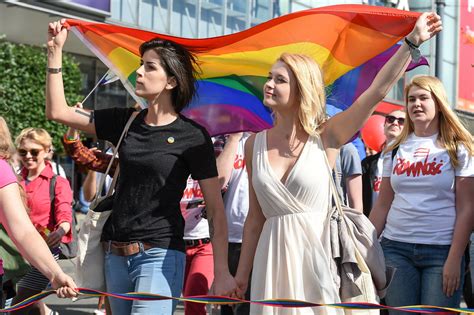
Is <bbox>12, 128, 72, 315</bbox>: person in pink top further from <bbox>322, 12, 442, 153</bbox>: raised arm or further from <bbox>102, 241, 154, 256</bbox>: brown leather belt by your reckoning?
<bbox>322, 12, 442, 153</bbox>: raised arm

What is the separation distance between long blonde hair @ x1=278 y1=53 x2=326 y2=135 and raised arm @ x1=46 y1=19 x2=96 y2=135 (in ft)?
3.54

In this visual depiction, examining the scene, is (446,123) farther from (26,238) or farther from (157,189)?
(26,238)

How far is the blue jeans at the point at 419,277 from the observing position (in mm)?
4914

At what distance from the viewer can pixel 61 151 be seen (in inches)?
873

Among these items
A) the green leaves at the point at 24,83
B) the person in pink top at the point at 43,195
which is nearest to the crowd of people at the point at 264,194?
the person in pink top at the point at 43,195

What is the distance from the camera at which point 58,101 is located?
14.6ft

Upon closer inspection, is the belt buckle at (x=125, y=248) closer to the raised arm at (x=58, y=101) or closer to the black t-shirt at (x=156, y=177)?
the black t-shirt at (x=156, y=177)

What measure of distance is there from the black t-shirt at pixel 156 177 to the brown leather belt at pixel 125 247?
22 millimetres

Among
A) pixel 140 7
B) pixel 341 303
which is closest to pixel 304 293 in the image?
pixel 341 303

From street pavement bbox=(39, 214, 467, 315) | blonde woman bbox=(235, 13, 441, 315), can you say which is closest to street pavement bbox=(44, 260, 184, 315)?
street pavement bbox=(39, 214, 467, 315)

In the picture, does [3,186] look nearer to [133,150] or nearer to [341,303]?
[133,150]

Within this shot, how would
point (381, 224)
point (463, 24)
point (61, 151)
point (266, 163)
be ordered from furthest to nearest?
1. point (463, 24)
2. point (61, 151)
3. point (381, 224)
4. point (266, 163)

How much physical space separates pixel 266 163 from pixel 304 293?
632 mm

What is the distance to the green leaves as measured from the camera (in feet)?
65.0
